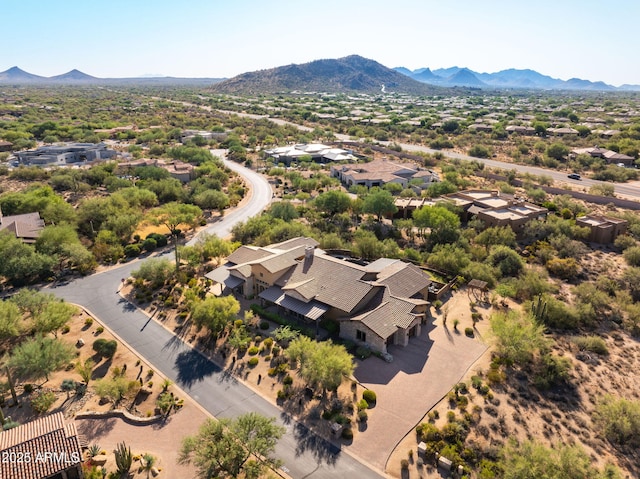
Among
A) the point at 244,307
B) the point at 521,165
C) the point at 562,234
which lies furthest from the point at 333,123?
the point at 244,307

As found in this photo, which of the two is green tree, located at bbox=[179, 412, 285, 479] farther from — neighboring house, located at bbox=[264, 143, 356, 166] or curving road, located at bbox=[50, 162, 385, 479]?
neighboring house, located at bbox=[264, 143, 356, 166]

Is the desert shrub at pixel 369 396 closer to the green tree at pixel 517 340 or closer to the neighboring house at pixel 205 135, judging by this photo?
the green tree at pixel 517 340


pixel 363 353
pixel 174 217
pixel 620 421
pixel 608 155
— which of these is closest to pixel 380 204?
pixel 174 217

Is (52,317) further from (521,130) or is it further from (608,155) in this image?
(521,130)

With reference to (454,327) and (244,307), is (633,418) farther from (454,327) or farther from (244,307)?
(244,307)

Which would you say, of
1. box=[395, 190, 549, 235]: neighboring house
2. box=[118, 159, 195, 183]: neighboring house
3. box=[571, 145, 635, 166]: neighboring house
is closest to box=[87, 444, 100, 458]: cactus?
box=[395, 190, 549, 235]: neighboring house
